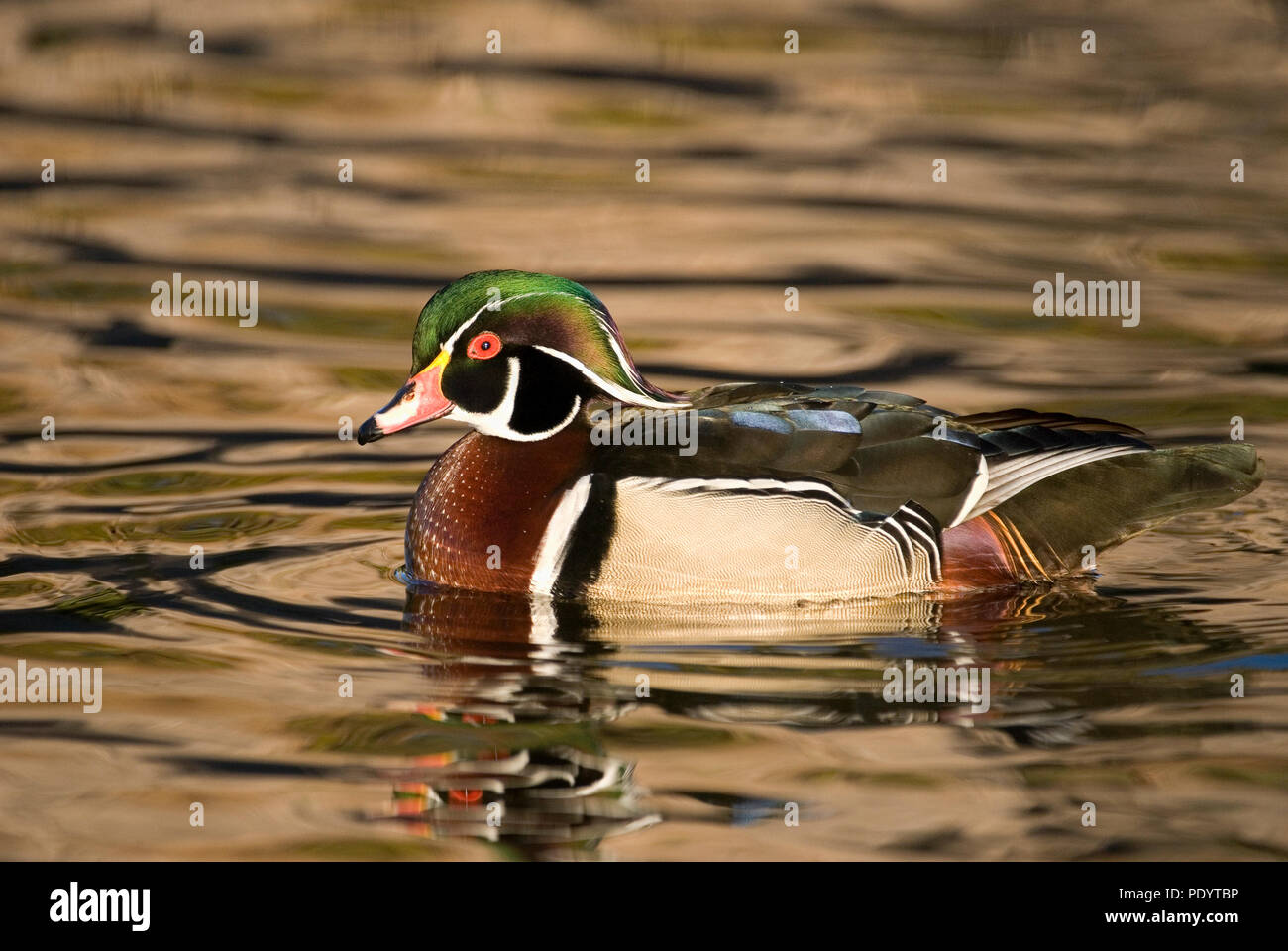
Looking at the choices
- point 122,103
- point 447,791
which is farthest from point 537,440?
point 122,103

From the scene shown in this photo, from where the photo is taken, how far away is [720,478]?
7.29m

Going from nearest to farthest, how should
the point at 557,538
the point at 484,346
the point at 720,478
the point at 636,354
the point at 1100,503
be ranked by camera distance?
1. the point at 720,478
2. the point at 557,538
3. the point at 484,346
4. the point at 1100,503
5. the point at 636,354

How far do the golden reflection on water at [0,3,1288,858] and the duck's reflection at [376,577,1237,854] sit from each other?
0.02m

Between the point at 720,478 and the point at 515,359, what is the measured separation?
0.97 m

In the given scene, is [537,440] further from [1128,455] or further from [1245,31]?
[1245,31]

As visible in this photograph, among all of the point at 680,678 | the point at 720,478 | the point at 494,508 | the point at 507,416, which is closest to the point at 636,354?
the point at 507,416

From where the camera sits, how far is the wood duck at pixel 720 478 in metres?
7.33

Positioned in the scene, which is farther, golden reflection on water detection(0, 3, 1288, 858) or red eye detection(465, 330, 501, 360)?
red eye detection(465, 330, 501, 360)

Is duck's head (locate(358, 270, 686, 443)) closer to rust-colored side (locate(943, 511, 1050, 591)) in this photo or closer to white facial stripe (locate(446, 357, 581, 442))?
white facial stripe (locate(446, 357, 581, 442))

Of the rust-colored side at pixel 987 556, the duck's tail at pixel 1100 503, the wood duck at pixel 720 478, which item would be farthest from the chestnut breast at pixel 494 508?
the duck's tail at pixel 1100 503

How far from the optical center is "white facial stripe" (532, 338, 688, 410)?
7543mm

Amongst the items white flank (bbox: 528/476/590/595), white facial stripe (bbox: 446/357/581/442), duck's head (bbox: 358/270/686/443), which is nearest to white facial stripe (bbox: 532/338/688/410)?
duck's head (bbox: 358/270/686/443)

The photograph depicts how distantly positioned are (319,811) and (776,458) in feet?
7.97

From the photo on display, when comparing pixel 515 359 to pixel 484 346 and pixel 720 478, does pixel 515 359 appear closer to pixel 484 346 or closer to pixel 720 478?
pixel 484 346
